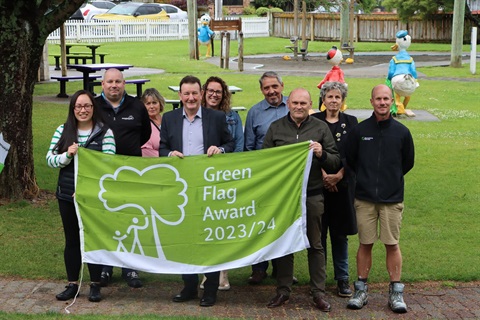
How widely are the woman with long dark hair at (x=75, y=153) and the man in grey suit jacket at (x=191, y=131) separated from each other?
20.9 inches

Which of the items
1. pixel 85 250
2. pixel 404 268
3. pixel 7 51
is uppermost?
pixel 7 51

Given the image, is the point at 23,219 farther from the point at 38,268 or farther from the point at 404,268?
the point at 404,268

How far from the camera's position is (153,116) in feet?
30.6

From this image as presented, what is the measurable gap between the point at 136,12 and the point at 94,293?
46209 mm

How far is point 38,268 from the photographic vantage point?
8.59 metres

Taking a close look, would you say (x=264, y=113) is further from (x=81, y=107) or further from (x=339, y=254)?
(x=81, y=107)

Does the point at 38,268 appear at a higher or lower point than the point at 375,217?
lower

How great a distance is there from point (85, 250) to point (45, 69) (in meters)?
20.0

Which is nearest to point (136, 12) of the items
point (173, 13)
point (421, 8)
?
point (173, 13)

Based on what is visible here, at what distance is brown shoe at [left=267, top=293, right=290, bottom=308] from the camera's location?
296 inches

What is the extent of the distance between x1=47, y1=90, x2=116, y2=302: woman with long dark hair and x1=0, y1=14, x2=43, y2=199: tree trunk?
3.33 metres

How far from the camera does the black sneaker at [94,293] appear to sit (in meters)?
7.58

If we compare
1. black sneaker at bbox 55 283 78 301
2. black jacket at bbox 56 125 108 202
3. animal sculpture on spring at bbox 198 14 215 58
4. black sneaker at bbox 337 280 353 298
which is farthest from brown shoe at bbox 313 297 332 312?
animal sculpture on spring at bbox 198 14 215 58

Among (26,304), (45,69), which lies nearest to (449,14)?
(45,69)
